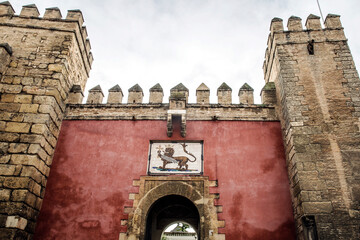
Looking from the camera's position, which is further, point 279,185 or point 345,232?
point 279,185

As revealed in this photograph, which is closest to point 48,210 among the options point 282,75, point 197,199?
point 197,199

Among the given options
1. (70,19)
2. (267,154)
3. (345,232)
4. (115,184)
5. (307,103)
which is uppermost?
(70,19)

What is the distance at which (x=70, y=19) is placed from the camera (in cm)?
689

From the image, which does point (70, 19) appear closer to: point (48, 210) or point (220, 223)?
point (48, 210)

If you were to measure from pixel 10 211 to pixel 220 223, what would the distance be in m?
3.78

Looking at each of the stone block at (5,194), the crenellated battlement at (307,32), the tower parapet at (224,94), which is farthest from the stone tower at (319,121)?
the stone block at (5,194)

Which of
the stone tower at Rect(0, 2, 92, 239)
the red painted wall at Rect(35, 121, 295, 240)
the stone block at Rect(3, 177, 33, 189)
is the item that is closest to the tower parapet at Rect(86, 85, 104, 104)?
the stone tower at Rect(0, 2, 92, 239)

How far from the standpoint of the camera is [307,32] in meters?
6.62

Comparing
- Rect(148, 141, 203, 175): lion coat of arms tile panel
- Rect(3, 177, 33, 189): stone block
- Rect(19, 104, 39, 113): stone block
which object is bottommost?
Rect(3, 177, 33, 189): stone block

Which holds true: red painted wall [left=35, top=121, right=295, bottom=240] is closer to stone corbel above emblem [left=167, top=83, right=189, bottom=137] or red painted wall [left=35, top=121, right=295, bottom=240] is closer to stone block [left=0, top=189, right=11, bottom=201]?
stone corbel above emblem [left=167, top=83, right=189, bottom=137]

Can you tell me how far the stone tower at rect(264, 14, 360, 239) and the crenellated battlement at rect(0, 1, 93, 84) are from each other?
502cm

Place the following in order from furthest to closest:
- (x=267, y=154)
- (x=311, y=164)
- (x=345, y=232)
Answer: (x=267, y=154) < (x=311, y=164) < (x=345, y=232)

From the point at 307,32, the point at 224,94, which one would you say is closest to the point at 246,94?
the point at 224,94

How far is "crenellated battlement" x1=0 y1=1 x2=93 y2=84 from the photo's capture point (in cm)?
669
